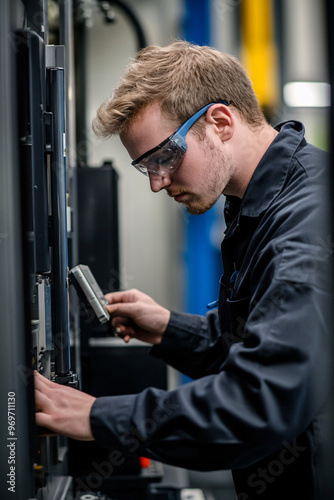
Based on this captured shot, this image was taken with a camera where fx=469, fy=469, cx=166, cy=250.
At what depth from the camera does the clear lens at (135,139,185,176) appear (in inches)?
41.9

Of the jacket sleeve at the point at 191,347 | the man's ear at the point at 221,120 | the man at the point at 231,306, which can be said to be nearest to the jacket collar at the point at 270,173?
the man at the point at 231,306

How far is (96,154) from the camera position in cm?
296

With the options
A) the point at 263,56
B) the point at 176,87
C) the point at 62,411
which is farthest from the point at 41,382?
the point at 263,56

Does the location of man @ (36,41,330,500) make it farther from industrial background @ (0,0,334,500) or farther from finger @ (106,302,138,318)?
industrial background @ (0,0,334,500)

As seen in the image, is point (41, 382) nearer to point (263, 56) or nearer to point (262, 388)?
point (262, 388)

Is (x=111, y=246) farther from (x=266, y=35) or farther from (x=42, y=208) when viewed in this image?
(x=266, y=35)

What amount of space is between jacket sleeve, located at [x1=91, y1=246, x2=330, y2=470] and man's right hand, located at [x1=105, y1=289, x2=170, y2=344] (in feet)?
1.94

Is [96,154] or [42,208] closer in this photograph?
[42,208]

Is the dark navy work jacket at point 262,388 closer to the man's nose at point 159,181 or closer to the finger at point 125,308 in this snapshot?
the man's nose at point 159,181

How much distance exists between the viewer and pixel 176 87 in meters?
1.06

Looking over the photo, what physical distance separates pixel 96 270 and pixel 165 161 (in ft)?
2.61

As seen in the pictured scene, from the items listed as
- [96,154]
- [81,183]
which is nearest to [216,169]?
[81,183]

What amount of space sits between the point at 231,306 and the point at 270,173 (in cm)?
31

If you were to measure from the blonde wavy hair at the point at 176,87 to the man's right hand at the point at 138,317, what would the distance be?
517mm
